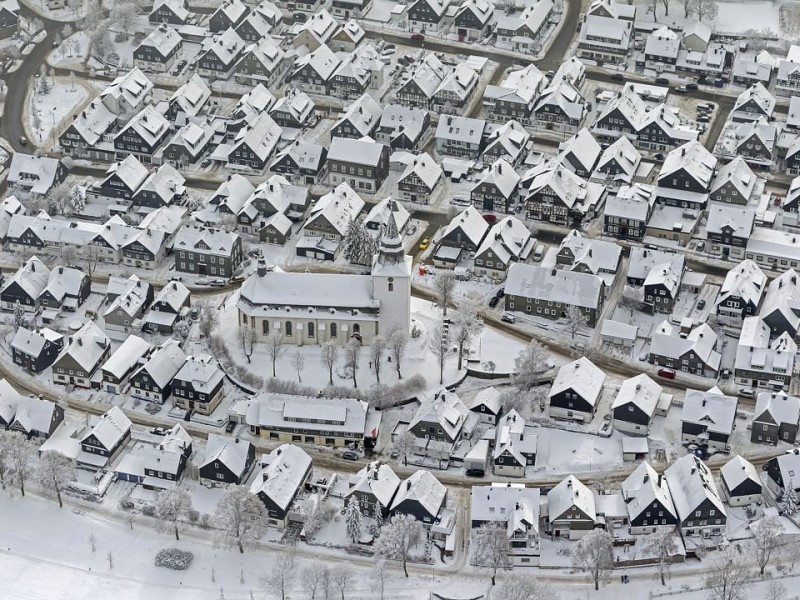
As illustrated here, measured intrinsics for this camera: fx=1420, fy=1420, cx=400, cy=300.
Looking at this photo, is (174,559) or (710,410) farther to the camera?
(710,410)

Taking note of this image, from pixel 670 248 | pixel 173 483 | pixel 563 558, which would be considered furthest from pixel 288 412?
pixel 670 248

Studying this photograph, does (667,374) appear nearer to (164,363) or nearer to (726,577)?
(726,577)

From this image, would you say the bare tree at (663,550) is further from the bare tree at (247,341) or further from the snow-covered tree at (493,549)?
the bare tree at (247,341)

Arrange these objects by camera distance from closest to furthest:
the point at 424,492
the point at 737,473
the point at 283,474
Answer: the point at 424,492 → the point at 737,473 → the point at 283,474

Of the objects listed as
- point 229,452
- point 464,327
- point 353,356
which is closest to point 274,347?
point 353,356

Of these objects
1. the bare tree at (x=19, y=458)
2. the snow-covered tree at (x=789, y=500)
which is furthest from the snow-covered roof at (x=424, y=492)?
the bare tree at (x=19, y=458)
